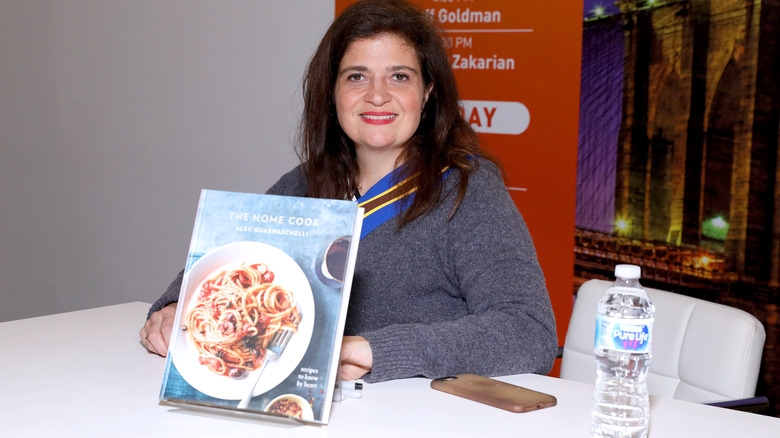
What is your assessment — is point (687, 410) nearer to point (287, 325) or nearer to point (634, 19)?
point (287, 325)

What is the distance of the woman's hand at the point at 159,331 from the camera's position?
1431mm

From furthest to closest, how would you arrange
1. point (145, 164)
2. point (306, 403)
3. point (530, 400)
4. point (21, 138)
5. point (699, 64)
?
point (21, 138)
point (145, 164)
point (699, 64)
point (530, 400)
point (306, 403)

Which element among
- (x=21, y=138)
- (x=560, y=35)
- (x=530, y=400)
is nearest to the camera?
(x=530, y=400)

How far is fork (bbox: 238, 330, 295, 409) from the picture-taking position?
109 cm

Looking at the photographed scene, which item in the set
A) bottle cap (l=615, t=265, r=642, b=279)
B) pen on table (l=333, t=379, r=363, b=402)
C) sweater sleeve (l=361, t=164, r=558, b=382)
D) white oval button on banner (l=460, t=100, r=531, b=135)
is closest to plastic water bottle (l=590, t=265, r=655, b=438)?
bottle cap (l=615, t=265, r=642, b=279)

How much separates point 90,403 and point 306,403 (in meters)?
0.34

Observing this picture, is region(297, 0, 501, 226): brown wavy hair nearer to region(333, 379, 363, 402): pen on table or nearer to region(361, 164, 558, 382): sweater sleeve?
region(361, 164, 558, 382): sweater sleeve

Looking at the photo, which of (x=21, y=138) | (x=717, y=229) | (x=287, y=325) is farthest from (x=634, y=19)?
(x=21, y=138)

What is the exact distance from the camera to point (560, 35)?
3.14 metres

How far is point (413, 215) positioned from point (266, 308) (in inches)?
26.1

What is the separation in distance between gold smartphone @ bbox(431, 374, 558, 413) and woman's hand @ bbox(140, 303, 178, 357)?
0.49m

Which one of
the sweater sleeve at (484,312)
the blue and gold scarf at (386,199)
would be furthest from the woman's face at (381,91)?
the sweater sleeve at (484,312)

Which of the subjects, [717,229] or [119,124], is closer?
[717,229]

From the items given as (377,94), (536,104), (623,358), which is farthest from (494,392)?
(536,104)
